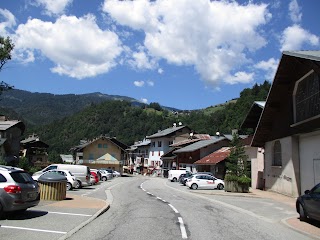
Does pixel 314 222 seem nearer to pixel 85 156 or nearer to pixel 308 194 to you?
pixel 308 194

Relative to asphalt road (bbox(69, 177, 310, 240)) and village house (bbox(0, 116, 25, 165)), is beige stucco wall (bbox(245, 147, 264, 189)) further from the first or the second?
village house (bbox(0, 116, 25, 165))

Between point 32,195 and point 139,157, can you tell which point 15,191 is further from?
point 139,157

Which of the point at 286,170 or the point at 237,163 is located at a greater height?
the point at 237,163

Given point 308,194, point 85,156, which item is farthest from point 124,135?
point 308,194

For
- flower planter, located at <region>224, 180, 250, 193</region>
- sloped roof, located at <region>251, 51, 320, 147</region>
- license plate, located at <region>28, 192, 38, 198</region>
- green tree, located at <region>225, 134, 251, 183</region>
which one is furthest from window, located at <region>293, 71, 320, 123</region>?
license plate, located at <region>28, 192, 38, 198</region>

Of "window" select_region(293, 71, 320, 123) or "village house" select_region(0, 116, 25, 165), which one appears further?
"village house" select_region(0, 116, 25, 165)

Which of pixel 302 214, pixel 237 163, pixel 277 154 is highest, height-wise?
pixel 277 154

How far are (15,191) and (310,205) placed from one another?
385 inches

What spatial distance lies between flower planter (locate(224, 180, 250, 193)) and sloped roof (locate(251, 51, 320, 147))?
3882 mm

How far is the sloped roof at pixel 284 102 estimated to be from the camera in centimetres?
2236

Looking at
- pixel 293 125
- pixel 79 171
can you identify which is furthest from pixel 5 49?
pixel 293 125

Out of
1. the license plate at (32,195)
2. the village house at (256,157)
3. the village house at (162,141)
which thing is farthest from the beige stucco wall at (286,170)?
the village house at (162,141)

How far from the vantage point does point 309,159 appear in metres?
23.0

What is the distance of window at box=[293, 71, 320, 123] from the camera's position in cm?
2133
